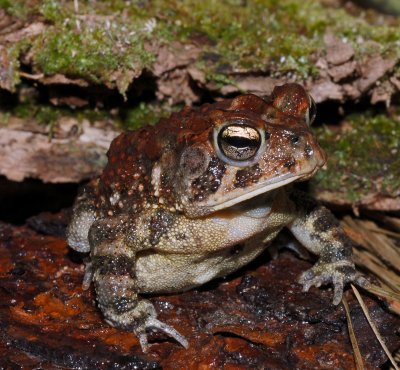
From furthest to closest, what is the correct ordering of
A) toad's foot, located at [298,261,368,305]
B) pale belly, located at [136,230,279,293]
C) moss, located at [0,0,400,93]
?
moss, located at [0,0,400,93] → toad's foot, located at [298,261,368,305] → pale belly, located at [136,230,279,293]

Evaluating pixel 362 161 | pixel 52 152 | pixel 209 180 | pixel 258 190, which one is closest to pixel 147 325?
pixel 209 180

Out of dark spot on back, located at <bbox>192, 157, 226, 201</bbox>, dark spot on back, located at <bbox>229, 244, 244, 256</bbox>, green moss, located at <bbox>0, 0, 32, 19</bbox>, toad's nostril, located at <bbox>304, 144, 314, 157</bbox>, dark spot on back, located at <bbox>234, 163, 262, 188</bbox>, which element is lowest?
dark spot on back, located at <bbox>229, 244, 244, 256</bbox>

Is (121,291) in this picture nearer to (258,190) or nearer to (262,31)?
(258,190)

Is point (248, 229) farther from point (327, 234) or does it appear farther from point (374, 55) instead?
point (374, 55)

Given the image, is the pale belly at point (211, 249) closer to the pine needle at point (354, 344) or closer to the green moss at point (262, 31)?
the pine needle at point (354, 344)

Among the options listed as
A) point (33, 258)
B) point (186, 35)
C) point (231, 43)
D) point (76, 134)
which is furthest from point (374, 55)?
point (33, 258)

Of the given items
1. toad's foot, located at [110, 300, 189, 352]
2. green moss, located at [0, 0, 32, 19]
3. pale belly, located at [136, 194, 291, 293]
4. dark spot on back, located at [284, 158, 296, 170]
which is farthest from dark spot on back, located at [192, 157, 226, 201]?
green moss, located at [0, 0, 32, 19]

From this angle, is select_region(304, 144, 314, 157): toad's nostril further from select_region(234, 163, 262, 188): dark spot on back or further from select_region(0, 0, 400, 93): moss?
select_region(0, 0, 400, 93): moss
